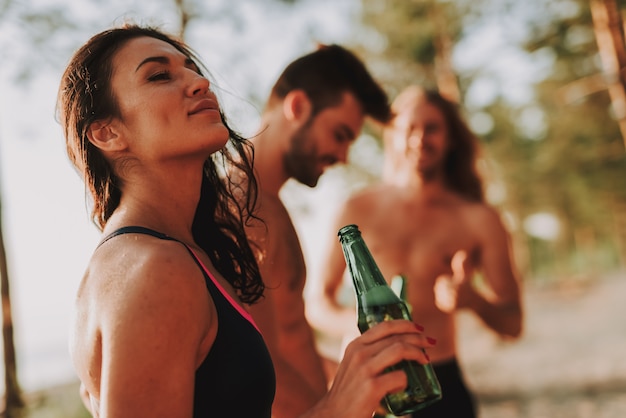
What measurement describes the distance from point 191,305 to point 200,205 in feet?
2.21

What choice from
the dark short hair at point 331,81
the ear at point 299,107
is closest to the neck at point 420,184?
the dark short hair at point 331,81

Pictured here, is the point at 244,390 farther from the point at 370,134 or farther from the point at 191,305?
the point at 370,134

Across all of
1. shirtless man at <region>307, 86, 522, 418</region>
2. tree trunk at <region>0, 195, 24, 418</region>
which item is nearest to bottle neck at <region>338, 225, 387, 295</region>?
shirtless man at <region>307, 86, 522, 418</region>

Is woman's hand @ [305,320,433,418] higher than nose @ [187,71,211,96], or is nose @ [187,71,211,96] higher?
nose @ [187,71,211,96]

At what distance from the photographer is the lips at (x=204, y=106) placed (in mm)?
1452

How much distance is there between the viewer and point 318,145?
270 cm

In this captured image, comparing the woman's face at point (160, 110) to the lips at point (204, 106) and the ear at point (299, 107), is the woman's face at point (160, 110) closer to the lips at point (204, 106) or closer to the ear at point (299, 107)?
the lips at point (204, 106)

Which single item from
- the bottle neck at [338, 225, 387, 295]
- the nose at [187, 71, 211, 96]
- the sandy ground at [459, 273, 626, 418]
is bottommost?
the sandy ground at [459, 273, 626, 418]

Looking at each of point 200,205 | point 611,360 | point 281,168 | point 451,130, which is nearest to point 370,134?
point 611,360

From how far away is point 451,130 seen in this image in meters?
Result: 4.09

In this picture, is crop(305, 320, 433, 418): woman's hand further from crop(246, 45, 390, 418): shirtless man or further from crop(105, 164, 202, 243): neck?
crop(246, 45, 390, 418): shirtless man

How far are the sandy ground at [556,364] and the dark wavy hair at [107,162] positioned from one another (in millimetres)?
3884

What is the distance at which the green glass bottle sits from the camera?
1.32 metres

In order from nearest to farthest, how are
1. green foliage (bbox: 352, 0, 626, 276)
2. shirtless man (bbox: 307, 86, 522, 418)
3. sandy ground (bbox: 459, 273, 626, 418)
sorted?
shirtless man (bbox: 307, 86, 522, 418), sandy ground (bbox: 459, 273, 626, 418), green foliage (bbox: 352, 0, 626, 276)
